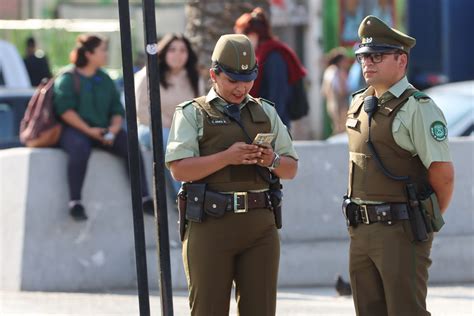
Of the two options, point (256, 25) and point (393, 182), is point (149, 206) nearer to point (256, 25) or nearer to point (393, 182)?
point (256, 25)

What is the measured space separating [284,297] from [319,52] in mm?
17842

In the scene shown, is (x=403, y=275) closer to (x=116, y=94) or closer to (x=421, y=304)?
(x=421, y=304)

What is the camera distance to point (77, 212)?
9711mm

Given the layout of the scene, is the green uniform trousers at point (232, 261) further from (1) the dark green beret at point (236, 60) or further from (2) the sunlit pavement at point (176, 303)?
(2) the sunlit pavement at point (176, 303)

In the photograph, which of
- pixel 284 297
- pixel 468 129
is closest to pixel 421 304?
pixel 284 297

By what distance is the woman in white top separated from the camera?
9836 millimetres

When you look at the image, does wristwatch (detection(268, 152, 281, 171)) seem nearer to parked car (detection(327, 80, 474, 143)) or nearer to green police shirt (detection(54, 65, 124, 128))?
green police shirt (detection(54, 65, 124, 128))

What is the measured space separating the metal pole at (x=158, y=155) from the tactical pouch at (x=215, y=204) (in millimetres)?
343

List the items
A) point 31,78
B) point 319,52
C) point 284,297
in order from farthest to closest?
point 319,52
point 31,78
point 284,297

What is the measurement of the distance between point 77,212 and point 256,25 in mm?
1900

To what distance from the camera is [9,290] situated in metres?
9.88

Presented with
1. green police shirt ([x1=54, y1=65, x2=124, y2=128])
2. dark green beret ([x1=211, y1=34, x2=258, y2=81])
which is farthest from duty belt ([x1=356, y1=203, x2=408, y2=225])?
green police shirt ([x1=54, y1=65, x2=124, y2=128])

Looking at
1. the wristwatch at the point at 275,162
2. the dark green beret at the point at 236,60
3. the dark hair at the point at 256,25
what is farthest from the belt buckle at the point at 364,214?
the dark hair at the point at 256,25

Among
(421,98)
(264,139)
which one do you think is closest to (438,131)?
(421,98)
